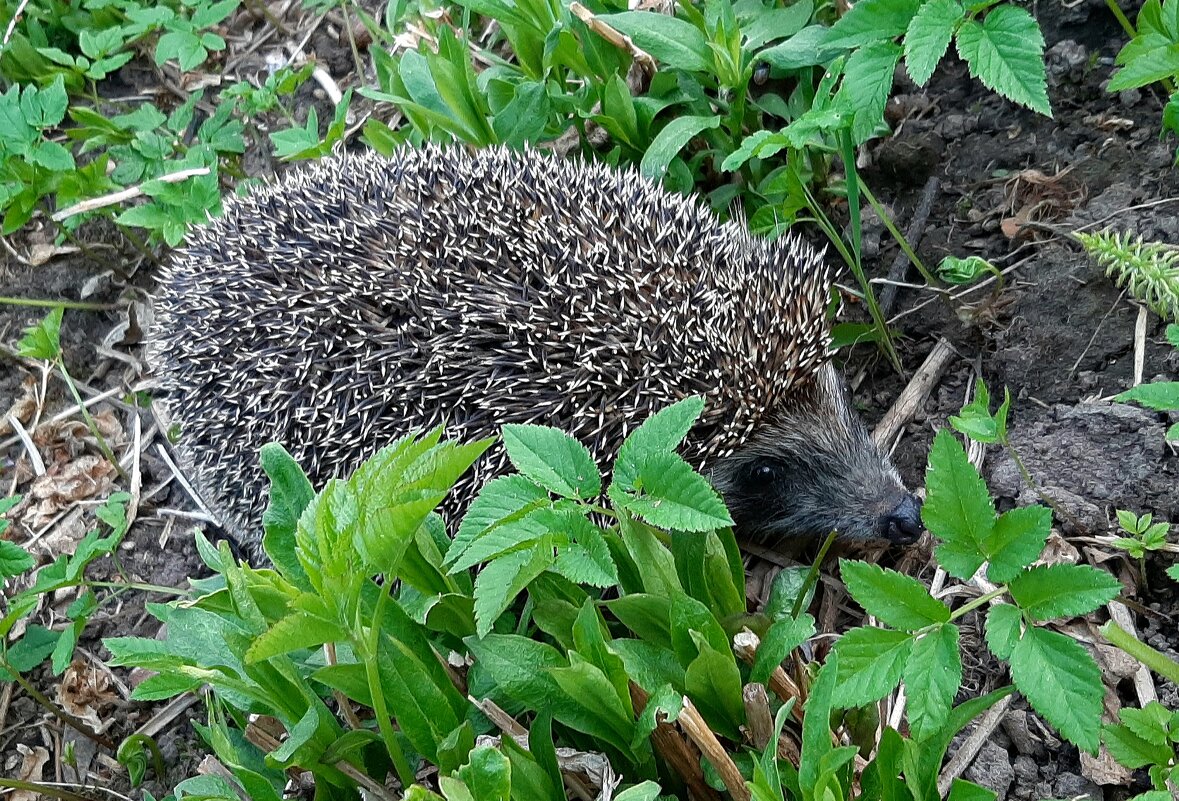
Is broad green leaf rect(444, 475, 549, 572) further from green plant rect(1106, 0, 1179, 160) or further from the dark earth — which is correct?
green plant rect(1106, 0, 1179, 160)

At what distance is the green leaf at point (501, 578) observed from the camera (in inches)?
99.4

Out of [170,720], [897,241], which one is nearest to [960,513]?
[897,241]

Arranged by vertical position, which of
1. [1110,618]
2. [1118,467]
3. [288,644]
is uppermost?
[288,644]

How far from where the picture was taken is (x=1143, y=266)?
3527 millimetres

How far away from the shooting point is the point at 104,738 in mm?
4070

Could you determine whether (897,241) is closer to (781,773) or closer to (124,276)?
(781,773)

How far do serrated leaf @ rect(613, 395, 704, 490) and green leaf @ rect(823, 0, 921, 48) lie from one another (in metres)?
1.57

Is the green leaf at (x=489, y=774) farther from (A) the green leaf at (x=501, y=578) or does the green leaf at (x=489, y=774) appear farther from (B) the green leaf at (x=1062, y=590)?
(B) the green leaf at (x=1062, y=590)

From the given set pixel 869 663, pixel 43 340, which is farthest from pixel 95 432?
pixel 869 663

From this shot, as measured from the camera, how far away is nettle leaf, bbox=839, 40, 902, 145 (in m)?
3.46

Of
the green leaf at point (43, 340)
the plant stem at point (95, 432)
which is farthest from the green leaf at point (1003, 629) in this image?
the green leaf at point (43, 340)

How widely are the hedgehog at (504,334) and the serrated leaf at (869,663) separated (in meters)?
1.34

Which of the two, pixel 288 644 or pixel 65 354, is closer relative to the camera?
pixel 288 644

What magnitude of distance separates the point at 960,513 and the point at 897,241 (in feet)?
7.23
